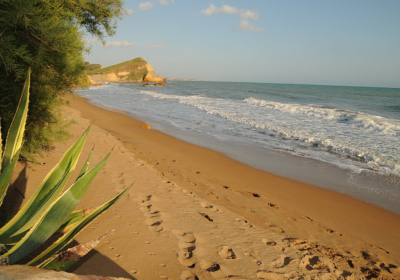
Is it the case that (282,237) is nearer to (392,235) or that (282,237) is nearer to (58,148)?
(392,235)

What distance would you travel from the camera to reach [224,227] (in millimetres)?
3779

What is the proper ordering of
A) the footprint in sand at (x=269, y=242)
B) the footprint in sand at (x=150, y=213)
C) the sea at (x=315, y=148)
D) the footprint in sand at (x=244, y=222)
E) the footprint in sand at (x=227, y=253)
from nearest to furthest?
the footprint in sand at (x=227, y=253) < the footprint in sand at (x=150, y=213) < the footprint in sand at (x=269, y=242) < the footprint in sand at (x=244, y=222) < the sea at (x=315, y=148)

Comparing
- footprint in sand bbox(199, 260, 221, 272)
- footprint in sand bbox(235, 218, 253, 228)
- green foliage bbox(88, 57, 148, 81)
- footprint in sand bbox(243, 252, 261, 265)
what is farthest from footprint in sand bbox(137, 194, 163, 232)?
green foliage bbox(88, 57, 148, 81)

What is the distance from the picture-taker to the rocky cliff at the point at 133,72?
94.6m

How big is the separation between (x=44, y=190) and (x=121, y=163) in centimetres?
420

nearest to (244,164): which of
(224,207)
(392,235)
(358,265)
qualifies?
(224,207)

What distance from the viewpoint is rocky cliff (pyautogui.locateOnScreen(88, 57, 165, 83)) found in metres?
94.6

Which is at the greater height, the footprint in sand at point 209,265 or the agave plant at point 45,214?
the agave plant at point 45,214

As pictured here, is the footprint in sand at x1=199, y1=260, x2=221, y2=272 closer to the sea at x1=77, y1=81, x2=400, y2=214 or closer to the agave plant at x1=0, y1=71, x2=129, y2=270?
the agave plant at x1=0, y1=71, x2=129, y2=270

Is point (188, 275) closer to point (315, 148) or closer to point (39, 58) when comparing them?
point (39, 58)

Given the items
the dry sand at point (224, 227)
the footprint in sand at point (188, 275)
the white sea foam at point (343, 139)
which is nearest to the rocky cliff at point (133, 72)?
the white sea foam at point (343, 139)

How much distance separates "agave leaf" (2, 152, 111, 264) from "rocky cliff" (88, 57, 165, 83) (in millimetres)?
95553

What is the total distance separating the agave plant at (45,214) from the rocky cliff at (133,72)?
95081 millimetres

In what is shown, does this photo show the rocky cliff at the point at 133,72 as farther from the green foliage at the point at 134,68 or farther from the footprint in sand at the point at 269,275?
the footprint in sand at the point at 269,275
